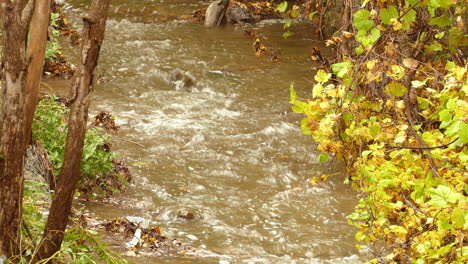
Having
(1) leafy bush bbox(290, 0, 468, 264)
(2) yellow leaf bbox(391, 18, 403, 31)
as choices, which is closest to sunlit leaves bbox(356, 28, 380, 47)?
(1) leafy bush bbox(290, 0, 468, 264)

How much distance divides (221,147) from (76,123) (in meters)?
6.12

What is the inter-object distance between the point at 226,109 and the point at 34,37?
300 inches

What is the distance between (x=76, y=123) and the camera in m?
3.33

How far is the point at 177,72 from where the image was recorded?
12.4 m

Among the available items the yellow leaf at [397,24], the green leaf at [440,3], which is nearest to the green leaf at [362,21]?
the yellow leaf at [397,24]

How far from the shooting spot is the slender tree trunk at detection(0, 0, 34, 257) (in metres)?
3.21

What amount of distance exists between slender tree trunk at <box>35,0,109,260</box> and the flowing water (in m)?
2.37

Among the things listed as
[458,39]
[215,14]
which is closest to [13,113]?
[458,39]

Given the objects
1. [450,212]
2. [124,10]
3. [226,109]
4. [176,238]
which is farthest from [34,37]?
[124,10]

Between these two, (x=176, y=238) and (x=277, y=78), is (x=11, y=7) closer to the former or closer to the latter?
(x=176, y=238)

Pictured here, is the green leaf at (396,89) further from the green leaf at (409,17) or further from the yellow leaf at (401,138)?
the green leaf at (409,17)

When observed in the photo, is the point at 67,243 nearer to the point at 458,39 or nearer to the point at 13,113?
the point at 13,113

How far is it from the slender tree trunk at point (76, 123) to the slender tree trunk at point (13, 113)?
0.18 meters

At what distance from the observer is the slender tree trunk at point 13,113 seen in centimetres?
321
